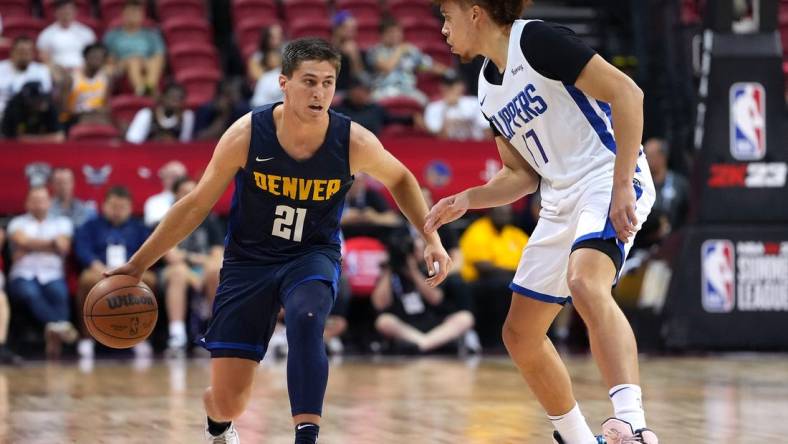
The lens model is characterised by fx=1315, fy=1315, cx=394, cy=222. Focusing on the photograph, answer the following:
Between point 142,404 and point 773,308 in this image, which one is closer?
point 142,404

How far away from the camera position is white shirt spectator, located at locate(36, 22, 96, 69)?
14.1 m

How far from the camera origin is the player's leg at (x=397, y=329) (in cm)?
1204

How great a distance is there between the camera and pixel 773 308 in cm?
1139

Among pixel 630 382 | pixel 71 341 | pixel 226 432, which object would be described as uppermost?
pixel 630 382

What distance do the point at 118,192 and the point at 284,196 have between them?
6630 mm

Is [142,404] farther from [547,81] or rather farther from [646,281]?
[646,281]

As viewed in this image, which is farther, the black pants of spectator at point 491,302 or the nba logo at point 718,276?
the black pants of spectator at point 491,302

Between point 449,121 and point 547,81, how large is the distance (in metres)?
8.80

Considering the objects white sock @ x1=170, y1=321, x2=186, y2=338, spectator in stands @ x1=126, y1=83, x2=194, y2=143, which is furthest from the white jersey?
spectator in stands @ x1=126, y1=83, x2=194, y2=143

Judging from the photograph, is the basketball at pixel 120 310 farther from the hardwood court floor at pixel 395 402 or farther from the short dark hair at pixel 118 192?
the short dark hair at pixel 118 192

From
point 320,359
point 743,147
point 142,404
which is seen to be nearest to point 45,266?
point 142,404

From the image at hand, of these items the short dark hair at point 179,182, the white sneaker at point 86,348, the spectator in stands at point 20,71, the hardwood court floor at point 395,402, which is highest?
the spectator in stands at point 20,71

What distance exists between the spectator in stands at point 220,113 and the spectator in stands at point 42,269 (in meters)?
2.01

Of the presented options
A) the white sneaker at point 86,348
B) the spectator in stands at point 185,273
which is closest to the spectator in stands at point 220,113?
the spectator in stands at point 185,273
